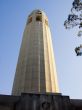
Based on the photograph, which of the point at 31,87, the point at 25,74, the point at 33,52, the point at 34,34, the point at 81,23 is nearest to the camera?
the point at 81,23

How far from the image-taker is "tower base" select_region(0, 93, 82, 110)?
11086 millimetres

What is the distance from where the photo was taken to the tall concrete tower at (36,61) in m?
25.5

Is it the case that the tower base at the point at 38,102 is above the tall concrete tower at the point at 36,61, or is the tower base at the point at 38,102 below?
below

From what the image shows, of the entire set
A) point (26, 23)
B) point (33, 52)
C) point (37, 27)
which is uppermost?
point (26, 23)

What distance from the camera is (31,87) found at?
25.0 metres

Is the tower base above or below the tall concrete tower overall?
below

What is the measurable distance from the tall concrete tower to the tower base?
12.9 meters

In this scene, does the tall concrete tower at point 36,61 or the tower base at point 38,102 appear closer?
the tower base at point 38,102

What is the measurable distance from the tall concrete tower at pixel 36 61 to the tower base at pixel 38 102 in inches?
507

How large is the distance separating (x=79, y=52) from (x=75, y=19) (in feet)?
6.51

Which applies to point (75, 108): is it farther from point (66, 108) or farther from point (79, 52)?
point (79, 52)

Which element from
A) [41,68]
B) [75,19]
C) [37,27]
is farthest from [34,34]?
[75,19]

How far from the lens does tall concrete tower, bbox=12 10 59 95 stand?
25534mm

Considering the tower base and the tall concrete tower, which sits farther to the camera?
the tall concrete tower
